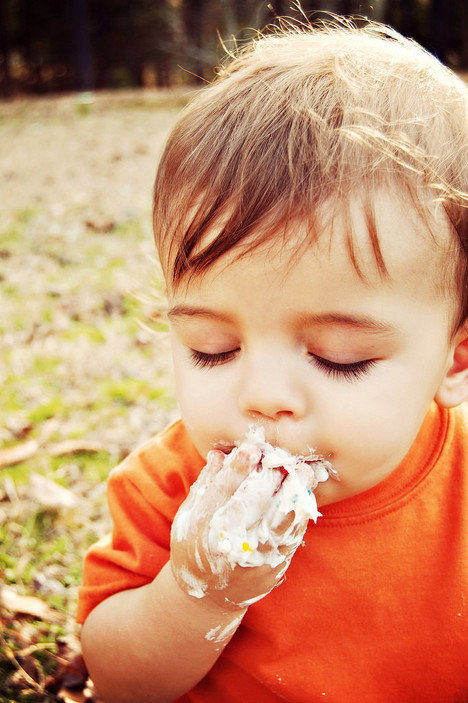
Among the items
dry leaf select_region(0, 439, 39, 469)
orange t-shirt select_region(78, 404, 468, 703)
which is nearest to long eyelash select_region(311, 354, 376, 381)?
orange t-shirt select_region(78, 404, 468, 703)

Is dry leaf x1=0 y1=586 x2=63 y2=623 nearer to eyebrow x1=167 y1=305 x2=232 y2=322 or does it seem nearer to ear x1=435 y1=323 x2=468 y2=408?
eyebrow x1=167 y1=305 x2=232 y2=322

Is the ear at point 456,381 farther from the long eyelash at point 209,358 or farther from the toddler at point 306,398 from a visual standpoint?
the long eyelash at point 209,358

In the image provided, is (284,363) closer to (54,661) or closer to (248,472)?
(248,472)

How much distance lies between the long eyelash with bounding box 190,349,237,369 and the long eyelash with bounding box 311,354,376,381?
7.2 inches

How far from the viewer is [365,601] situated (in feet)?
5.56

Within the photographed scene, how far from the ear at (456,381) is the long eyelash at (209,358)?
54 centimetres

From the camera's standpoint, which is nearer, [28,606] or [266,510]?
[266,510]

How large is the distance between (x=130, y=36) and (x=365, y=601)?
70.3 feet

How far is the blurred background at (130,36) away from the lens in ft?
60.1

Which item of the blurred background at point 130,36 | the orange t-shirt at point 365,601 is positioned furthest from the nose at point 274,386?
the blurred background at point 130,36

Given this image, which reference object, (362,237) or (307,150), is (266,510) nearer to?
(362,237)

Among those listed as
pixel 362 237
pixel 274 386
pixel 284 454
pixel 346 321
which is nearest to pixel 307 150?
pixel 362 237

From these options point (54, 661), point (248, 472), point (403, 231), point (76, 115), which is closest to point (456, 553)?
point (248, 472)

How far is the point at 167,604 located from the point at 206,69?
20488mm
